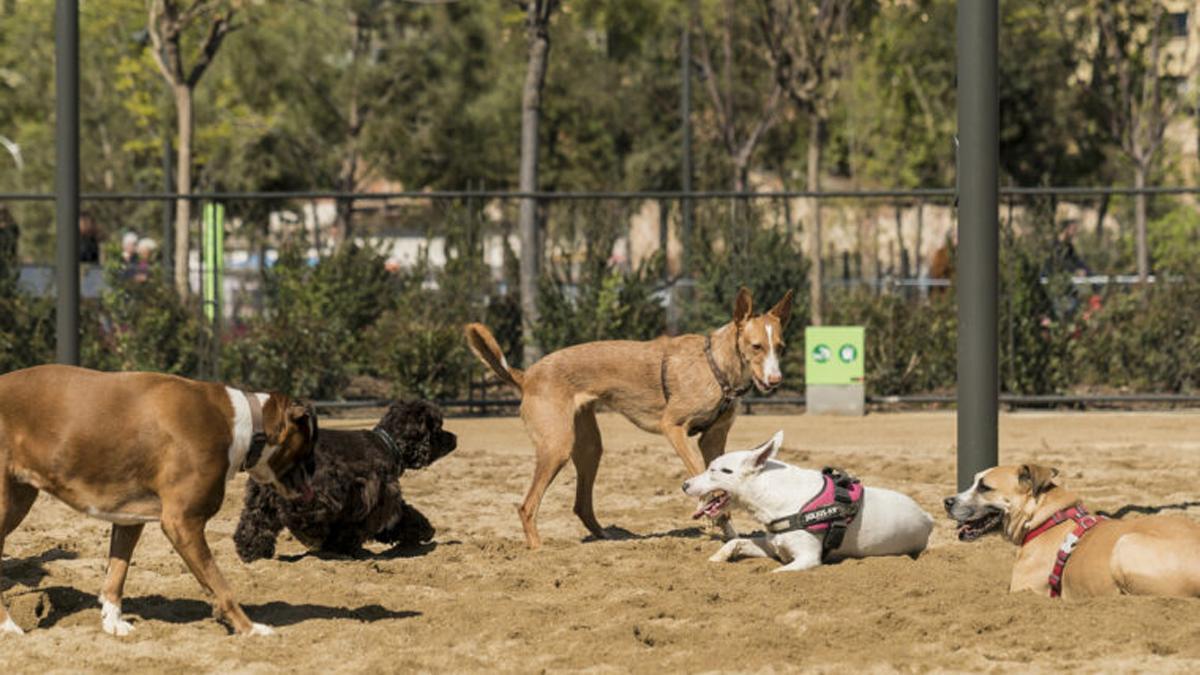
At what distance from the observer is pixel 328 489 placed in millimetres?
10609

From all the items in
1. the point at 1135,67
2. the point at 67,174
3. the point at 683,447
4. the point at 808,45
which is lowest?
the point at 683,447

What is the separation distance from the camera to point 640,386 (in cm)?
1155

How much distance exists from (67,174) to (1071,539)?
7922 millimetres

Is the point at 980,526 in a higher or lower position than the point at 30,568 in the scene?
higher

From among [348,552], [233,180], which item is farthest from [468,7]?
[348,552]

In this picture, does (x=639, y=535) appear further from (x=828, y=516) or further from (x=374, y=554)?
(x=828, y=516)

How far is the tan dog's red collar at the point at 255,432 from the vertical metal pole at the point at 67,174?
16.6 ft

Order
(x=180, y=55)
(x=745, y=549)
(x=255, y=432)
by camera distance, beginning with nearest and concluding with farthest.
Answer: (x=255, y=432) < (x=745, y=549) < (x=180, y=55)

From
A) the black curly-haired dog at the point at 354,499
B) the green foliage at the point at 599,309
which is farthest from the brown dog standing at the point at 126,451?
the green foliage at the point at 599,309

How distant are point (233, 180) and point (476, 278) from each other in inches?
1050

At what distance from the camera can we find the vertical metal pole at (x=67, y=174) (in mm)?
13211

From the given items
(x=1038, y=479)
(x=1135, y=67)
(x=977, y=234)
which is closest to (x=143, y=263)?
(x=977, y=234)

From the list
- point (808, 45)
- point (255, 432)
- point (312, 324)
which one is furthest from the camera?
point (808, 45)

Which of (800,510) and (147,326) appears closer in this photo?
(800,510)
